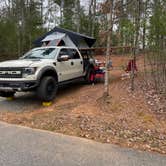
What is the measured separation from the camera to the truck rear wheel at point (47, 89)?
23.4 ft

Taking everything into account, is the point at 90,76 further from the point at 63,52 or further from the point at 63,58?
the point at 63,58

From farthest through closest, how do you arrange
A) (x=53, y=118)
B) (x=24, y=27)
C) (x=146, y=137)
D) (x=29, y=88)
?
(x=24, y=27) → (x=29, y=88) → (x=53, y=118) → (x=146, y=137)

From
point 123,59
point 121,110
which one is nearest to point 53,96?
point 121,110

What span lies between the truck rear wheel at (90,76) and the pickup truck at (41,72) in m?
0.91

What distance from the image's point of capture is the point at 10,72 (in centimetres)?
716

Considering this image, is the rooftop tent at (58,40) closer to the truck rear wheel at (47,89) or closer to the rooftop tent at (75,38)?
the rooftop tent at (75,38)

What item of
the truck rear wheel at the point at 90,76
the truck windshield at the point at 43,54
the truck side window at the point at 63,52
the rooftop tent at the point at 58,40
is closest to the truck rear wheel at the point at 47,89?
the truck windshield at the point at 43,54

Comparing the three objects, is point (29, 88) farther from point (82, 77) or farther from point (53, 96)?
point (82, 77)

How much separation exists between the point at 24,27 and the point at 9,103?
19.1 m

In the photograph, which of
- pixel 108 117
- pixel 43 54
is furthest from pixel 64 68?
pixel 108 117

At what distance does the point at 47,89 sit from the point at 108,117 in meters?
2.33

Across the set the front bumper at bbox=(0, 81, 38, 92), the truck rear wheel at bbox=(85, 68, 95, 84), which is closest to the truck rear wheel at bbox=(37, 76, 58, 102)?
the front bumper at bbox=(0, 81, 38, 92)

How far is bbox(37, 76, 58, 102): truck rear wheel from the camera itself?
7.14 meters

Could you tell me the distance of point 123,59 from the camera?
12.3 meters
